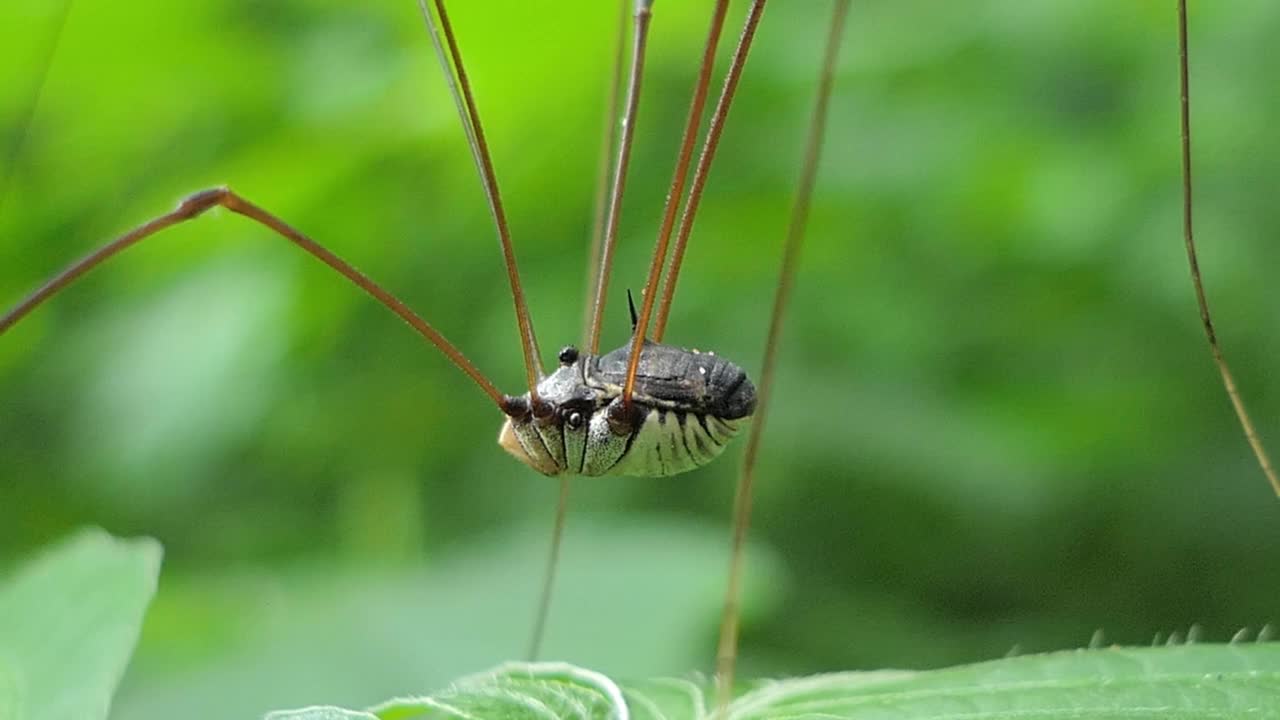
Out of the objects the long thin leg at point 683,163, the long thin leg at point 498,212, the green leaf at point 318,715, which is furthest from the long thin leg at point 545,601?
the green leaf at point 318,715

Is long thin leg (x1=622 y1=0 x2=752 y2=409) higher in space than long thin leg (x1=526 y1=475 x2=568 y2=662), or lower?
higher

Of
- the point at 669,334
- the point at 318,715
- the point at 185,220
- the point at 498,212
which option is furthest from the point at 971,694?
the point at 669,334

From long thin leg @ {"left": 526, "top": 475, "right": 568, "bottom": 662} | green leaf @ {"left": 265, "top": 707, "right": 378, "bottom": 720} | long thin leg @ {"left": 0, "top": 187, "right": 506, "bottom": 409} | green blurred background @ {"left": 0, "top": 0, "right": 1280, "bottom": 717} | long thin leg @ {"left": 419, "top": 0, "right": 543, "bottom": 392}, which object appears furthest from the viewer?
green blurred background @ {"left": 0, "top": 0, "right": 1280, "bottom": 717}

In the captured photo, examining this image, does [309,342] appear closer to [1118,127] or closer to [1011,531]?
[1011,531]

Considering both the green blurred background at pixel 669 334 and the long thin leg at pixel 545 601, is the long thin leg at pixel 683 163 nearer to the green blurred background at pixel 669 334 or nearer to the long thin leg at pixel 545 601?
the long thin leg at pixel 545 601

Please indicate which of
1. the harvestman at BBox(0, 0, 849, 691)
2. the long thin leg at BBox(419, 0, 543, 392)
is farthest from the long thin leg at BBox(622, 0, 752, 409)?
the long thin leg at BBox(419, 0, 543, 392)

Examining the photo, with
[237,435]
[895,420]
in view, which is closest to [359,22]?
[237,435]

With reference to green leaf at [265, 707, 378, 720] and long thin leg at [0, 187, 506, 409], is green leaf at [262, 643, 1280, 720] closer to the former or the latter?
green leaf at [265, 707, 378, 720]
